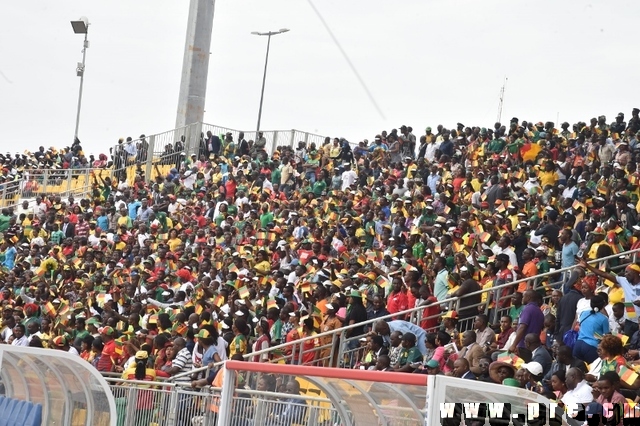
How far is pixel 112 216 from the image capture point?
99.9ft

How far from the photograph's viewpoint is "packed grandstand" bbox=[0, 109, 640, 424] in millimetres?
14195

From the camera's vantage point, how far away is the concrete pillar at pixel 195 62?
38250 mm

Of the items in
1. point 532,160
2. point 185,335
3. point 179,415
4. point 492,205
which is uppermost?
point 532,160

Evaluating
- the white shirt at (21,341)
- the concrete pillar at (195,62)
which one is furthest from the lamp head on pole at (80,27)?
the white shirt at (21,341)

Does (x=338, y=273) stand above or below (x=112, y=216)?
below

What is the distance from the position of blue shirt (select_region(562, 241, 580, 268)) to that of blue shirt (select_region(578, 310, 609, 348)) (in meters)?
3.51

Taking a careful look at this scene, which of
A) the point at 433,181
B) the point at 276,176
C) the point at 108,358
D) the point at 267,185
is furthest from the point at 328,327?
the point at 276,176

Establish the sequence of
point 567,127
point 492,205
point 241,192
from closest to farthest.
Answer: point 492,205
point 567,127
point 241,192

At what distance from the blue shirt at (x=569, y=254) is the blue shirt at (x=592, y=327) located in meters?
3.51

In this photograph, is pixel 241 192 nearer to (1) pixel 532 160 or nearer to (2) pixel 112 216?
(2) pixel 112 216

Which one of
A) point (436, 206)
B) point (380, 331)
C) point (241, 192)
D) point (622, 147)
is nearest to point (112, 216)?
point (241, 192)

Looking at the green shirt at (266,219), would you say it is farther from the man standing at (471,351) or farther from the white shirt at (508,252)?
the man standing at (471,351)

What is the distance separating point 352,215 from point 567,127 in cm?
535

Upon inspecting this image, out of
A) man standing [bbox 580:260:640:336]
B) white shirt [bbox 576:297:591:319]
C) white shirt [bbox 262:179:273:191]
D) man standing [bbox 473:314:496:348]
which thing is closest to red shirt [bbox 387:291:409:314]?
man standing [bbox 473:314:496:348]
